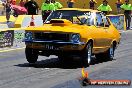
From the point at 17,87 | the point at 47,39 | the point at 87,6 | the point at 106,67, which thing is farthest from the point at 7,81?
the point at 87,6

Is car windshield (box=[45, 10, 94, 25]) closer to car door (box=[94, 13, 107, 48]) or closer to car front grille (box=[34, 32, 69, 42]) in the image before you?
car door (box=[94, 13, 107, 48])

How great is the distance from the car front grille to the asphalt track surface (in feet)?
2.63

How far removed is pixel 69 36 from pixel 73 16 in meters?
1.56

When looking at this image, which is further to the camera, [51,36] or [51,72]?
[51,36]

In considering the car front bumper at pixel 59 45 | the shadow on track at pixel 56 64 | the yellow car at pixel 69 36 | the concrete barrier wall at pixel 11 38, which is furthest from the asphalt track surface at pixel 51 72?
the concrete barrier wall at pixel 11 38

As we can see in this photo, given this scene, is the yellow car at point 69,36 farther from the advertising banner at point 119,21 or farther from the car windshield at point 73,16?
the advertising banner at point 119,21

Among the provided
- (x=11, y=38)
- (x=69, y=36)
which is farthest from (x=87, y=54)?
(x=11, y=38)

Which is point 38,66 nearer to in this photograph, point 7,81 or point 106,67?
point 106,67

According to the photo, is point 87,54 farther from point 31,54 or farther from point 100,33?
point 31,54

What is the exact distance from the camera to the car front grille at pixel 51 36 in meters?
14.2

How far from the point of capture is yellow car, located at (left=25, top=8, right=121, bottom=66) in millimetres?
14195

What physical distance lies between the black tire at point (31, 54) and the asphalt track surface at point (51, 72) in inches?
7.8

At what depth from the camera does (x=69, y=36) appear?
14211mm

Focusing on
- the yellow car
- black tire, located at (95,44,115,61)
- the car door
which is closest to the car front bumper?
the yellow car
